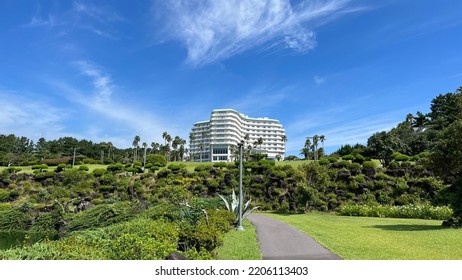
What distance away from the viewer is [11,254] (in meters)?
5.85

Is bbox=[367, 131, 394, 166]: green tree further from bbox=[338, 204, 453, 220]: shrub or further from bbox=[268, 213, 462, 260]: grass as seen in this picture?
bbox=[268, 213, 462, 260]: grass

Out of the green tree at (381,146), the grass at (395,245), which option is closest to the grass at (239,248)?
the grass at (395,245)

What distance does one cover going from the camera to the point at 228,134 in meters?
100

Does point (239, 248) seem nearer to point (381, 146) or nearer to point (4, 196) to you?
point (4, 196)

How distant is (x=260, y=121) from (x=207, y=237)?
108459mm

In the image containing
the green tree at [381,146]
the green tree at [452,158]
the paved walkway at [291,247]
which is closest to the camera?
the paved walkway at [291,247]

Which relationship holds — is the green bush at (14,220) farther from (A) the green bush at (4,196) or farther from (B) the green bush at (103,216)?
(A) the green bush at (4,196)

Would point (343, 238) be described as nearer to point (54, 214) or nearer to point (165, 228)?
point (165, 228)

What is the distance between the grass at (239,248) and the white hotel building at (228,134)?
76.8 metres

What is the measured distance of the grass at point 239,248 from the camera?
8539 mm

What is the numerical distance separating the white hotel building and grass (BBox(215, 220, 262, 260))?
3024 inches

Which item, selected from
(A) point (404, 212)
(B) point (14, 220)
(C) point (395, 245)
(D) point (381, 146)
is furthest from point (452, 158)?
(D) point (381, 146)

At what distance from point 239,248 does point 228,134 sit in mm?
90754
